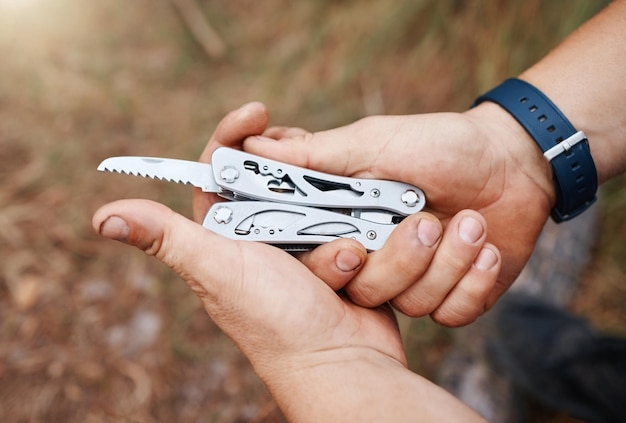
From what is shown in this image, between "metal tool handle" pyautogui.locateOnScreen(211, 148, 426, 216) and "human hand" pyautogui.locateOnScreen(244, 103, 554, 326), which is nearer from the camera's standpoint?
"human hand" pyautogui.locateOnScreen(244, 103, 554, 326)

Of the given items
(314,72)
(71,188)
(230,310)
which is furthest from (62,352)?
(314,72)

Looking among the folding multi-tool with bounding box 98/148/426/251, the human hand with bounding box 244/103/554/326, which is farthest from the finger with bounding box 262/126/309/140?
the folding multi-tool with bounding box 98/148/426/251

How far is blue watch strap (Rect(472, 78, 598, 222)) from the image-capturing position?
7.82 feet

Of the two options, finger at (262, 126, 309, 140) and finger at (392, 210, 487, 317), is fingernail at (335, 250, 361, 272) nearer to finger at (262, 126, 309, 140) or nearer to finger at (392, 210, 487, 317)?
finger at (392, 210, 487, 317)

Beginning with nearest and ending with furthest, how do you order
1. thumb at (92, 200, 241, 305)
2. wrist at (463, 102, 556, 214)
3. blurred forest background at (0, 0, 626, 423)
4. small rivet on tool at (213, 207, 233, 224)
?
thumb at (92, 200, 241, 305) → small rivet on tool at (213, 207, 233, 224) → wrist at (463, 102, 556, 214) → blurred forest background at (0, 0, 626, 423)

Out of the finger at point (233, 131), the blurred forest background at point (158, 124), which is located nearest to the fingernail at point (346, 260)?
the finger at point (233, 131)

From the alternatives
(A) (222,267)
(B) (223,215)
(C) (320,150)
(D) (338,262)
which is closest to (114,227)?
(A) (222,267)

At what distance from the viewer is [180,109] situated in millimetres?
4652

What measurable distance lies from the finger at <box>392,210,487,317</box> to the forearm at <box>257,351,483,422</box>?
324 mm

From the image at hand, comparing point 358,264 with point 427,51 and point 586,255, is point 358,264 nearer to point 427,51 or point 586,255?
point 586,255

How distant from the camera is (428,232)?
211 centimetres

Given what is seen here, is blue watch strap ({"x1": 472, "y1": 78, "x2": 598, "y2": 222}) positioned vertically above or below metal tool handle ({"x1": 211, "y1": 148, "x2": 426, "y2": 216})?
above

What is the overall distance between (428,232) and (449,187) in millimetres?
425

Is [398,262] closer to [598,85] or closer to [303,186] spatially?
[303,186]
